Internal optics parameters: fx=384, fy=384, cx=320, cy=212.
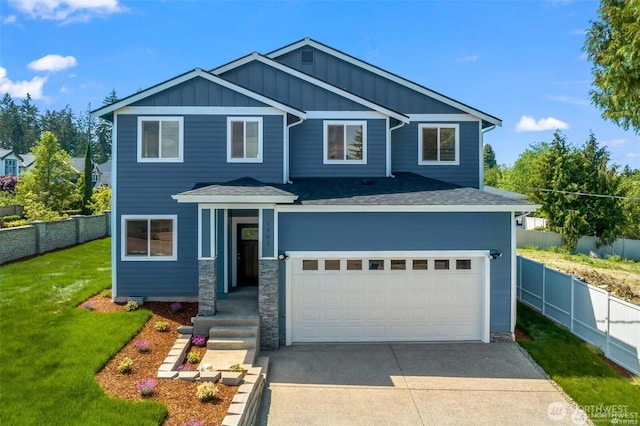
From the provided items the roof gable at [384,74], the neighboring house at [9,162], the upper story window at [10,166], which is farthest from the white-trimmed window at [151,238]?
the upper story window at [10,166]

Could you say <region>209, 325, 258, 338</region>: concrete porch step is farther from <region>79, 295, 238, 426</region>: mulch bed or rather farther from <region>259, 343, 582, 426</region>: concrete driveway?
<region>259, 343, 582, 426</region>: concrete driveway

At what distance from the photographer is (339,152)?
513 inches

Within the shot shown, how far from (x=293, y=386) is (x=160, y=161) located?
7824 mm

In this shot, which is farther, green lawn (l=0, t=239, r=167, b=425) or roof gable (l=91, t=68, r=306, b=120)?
roof gable (l=91, t=68, r=306, b=120)

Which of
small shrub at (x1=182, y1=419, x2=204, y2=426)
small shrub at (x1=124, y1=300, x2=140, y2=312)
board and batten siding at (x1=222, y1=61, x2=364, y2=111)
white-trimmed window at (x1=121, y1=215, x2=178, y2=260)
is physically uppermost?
board and batten siding at (x1=222, y1=61, x2=364, y2=111)

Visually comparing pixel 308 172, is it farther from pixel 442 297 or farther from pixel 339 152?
pixel 442 297

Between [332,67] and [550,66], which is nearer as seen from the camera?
[332,67]

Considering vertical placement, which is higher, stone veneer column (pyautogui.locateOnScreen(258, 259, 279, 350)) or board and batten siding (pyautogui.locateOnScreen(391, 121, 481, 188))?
board and batten siding (pyautogui.locateOnScreen(391, 121, 481, 188))

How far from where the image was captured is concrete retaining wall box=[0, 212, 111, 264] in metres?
16.0

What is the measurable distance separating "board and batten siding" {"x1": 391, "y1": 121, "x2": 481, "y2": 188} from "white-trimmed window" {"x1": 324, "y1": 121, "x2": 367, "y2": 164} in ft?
5.36

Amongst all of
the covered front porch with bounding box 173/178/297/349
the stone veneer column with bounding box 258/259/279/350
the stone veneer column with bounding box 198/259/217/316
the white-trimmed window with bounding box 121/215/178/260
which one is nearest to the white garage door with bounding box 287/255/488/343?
the stone veneer column with bounding box 258/259/279/350

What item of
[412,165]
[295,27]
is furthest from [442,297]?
[295,27]

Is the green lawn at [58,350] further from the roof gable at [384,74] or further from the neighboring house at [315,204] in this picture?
the roof gable at [384,74]

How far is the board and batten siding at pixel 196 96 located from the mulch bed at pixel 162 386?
21.7ft
